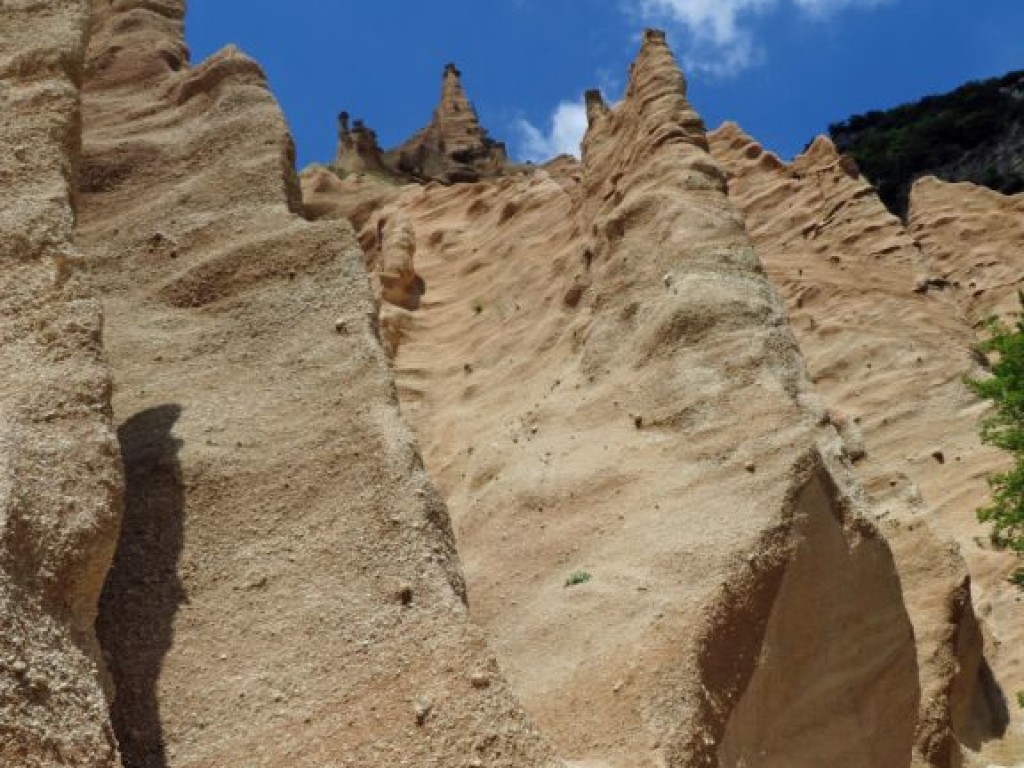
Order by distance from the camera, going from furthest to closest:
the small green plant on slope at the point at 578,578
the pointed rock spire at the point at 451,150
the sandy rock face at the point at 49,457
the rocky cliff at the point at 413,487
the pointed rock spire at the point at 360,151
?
the pointed rock spire at the point at 451,150 < the pointed rock spire at the point at 360,151 < the small green plant on slope at the point at 578,578 < the rocky cliff at the point at 413,487 < the sandy rock face at the point at 49,457

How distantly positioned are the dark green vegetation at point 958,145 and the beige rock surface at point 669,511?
37390 mm

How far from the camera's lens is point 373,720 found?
19.3 feet

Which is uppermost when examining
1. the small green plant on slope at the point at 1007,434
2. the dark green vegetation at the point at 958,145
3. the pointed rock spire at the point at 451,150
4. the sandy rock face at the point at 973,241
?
the pointed rock spire at the point at 451,150

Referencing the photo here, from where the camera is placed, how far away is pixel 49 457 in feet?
18.2

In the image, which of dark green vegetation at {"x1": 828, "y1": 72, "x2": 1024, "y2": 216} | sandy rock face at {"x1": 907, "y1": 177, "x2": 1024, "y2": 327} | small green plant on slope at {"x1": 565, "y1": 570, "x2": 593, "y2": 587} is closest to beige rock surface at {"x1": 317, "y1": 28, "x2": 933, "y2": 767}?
small green plant on slope at {"x1": 565, "y1": 570, "x2": 593, "y2": 587}

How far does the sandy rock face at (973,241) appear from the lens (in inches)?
1025

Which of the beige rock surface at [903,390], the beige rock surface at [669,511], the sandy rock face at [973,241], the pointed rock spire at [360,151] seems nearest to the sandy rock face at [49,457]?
the beige rock surface at [669,511]

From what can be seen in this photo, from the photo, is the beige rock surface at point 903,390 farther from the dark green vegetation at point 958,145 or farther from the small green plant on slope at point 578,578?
the dark green vegetation at point 958,145

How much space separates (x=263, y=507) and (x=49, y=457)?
6.36ft

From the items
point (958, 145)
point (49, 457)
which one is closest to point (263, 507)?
point (49, 457)

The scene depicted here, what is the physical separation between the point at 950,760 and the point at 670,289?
5.22m

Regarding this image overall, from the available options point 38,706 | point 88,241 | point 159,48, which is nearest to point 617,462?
point 88,241

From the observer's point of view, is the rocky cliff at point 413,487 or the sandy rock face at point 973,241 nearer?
the rocky cliff at point 413,487

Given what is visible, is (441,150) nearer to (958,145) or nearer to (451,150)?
(451,150)
